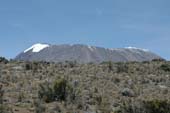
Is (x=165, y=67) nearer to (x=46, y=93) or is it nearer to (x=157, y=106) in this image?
(x=46, y=93)

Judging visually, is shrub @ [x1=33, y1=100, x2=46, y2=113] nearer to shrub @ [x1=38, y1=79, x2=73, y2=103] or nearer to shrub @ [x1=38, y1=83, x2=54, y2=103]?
shrub @ [x1=38, y1=83, x2=54, y2=103]

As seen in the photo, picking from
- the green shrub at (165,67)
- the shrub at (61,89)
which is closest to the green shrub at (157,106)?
the shrub at (61,89)

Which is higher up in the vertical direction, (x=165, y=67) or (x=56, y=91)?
(x=165, y=67)

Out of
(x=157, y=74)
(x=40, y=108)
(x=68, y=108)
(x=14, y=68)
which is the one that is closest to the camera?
(x=40, y=108)

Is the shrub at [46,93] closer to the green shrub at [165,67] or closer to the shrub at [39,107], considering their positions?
the shrub at [39,107]

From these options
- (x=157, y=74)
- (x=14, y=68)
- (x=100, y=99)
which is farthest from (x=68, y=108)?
(x=157, y=74)

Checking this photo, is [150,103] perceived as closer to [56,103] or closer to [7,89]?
[56,103]

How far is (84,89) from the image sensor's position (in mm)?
38219

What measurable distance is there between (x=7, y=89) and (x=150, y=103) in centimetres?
1061

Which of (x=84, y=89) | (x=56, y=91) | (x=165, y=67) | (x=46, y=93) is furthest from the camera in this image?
(x=165, y=67)

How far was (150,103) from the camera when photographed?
100ft

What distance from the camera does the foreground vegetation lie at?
1202 inches

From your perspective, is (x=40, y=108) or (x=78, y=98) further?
(x=78, y=98)

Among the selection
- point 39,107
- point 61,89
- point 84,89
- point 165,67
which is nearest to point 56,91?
point 61,89
